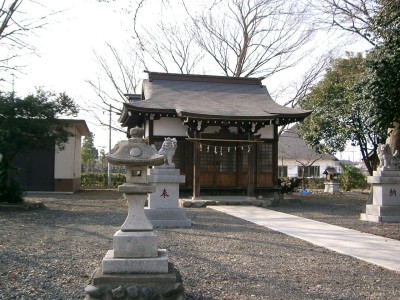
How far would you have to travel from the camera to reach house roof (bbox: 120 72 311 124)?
59.0 ft

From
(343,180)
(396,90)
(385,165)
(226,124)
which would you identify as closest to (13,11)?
(226,124)

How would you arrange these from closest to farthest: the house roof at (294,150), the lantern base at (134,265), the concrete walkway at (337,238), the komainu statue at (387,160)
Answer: the lantern base at (134,265)
the concrete walkway at (337,238)
the komainu statue at (387,160)
the house roof at (294,150)

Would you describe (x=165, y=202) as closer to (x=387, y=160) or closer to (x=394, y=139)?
(x=387, y=160)

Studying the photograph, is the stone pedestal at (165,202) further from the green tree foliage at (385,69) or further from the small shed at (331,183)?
the small shed at (331,183)

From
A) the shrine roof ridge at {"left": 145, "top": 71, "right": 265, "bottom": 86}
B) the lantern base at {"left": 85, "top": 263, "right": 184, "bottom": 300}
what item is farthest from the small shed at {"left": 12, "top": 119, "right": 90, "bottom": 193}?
the lantern base at {"left": 85, "top": 263, "right": 184, "bottom": 300}

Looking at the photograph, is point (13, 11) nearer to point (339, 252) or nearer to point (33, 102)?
point (33, 102)

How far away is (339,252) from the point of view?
8.30m

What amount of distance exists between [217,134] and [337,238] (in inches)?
388

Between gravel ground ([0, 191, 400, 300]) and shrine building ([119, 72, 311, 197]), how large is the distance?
21.8 ft

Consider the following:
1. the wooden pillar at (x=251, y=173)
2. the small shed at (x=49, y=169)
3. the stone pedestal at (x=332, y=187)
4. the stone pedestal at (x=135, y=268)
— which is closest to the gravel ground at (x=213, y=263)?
the stone pedestal at (x=135, y=268)

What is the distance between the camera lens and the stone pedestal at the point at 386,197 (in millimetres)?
13109

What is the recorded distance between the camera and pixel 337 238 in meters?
9.92

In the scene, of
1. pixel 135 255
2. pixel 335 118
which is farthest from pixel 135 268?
pixel 335 118

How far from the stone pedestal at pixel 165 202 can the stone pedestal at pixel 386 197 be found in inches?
220
